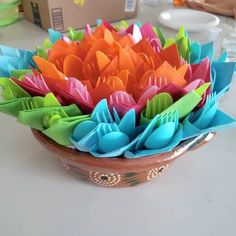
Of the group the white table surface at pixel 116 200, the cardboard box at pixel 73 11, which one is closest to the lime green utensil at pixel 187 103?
the white table surface at pixel 116 200

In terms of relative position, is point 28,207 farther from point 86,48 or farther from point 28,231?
point 86,48

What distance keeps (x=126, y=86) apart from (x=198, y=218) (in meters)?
0.17

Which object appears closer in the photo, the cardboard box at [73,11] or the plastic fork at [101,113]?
the plastic fork at [101,113]

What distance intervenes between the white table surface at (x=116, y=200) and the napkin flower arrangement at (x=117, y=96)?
9 cm

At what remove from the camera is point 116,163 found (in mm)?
354

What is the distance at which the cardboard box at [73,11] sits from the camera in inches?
32.9

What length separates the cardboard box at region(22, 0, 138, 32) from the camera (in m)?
0.84

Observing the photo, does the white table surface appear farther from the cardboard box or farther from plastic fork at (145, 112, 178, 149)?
the cardboard box

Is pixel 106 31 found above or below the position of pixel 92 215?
above

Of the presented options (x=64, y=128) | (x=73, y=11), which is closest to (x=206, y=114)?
(x=64, y=128)

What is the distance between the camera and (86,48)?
0.44 meters

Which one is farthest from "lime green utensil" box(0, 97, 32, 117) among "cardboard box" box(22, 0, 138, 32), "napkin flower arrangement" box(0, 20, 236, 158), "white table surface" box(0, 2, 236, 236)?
"cardboard box" box(22, 0, 138, 32)

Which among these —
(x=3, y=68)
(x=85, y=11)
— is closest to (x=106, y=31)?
(x=3, y=68)

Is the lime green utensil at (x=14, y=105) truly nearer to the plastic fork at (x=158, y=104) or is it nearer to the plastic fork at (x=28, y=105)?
the plastic fork at (x=28, y=105)
